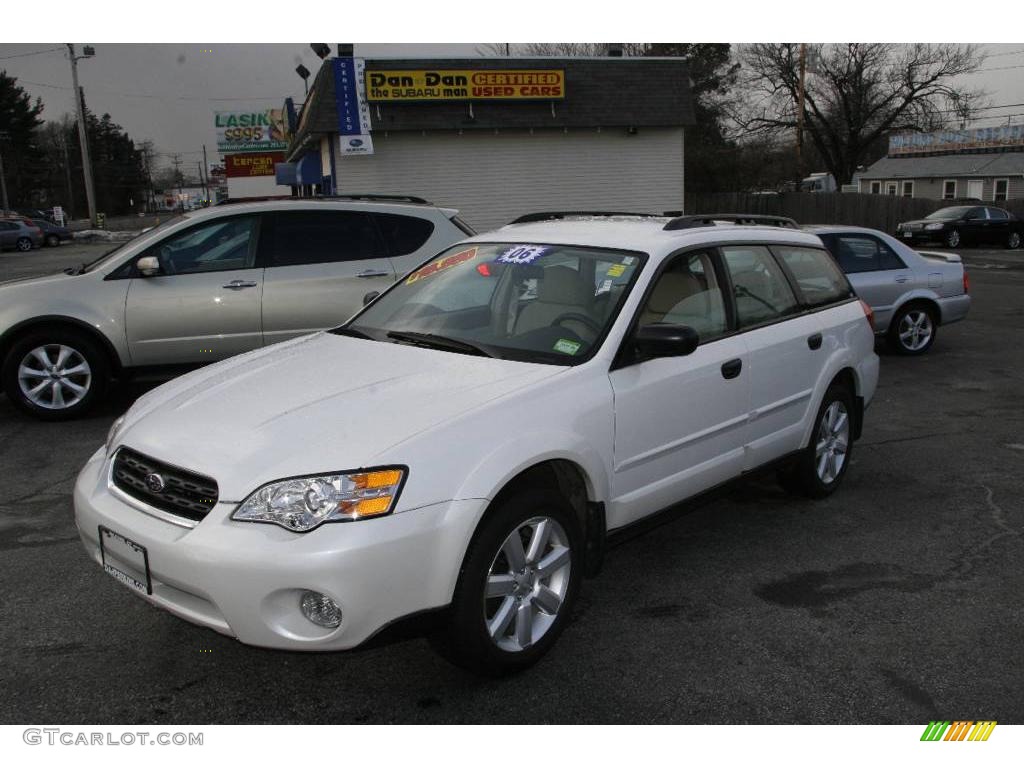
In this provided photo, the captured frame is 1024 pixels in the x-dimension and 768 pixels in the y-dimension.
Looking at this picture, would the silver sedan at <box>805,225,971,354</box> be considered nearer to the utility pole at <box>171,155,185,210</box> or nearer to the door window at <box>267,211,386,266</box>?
the door window at <box>267,211,386,266</box>

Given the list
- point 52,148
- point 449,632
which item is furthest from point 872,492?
point 52,148

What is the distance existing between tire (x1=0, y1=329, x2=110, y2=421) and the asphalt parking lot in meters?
1.73

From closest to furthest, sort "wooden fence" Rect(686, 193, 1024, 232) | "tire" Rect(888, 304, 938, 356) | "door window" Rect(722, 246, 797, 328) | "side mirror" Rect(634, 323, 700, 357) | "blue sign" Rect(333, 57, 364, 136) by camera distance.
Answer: "side mirror" Rect(634, 323, 700, 357) < "door window" Rect(722, 246, 797, 328) < "tire" Rect(888, 304, 938, 356) < "blue sign" Rect(333, 57, 364, 136) < "wooden fence" Rect(686, 193, 1024, 232)

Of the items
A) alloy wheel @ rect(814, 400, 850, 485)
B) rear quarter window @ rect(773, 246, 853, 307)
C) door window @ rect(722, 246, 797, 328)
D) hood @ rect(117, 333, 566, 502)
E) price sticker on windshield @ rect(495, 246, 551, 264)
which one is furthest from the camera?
alloy wheel @ rect(814, 400, 850, 485)

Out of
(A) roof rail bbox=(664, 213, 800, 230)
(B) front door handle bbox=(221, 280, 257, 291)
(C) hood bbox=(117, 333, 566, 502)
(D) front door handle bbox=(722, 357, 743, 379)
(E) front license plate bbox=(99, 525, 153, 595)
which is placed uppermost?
(A) roof rail bbox=(664, 213, 800, 230)

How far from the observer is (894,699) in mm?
3131

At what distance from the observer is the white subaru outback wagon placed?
9.24 feet

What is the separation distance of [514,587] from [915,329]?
8539 mm

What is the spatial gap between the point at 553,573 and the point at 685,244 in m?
1.76

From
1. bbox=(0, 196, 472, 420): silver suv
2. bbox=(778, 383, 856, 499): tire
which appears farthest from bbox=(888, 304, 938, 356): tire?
bbox=(0, 196, 472, 420): silver suv

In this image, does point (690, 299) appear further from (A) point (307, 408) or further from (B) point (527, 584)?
(A) point (307, 408)

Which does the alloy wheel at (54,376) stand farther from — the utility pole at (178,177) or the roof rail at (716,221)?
A: the utility pole at (178,177)

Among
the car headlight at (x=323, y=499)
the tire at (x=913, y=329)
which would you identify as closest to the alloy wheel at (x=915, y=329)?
the tire at (x=913, y=329)

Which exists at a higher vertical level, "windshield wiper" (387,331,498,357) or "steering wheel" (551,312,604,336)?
"steering wheel" (551,312,604,336)
